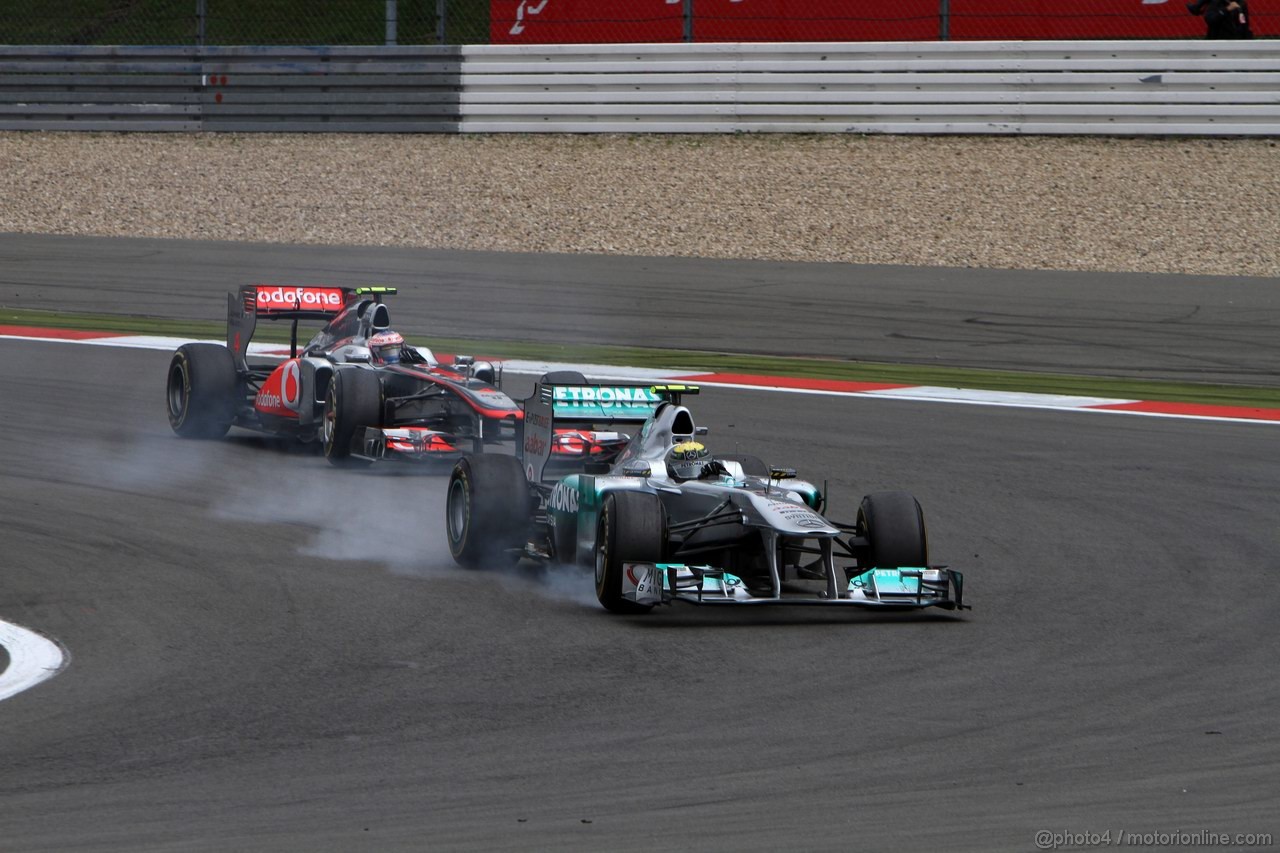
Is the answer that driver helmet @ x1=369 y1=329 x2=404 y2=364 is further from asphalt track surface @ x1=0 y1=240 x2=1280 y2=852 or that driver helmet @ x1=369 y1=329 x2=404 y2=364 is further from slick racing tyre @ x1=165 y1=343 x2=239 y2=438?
slick racing tyre @ x1=165 y1=343 x2=239 y2=438

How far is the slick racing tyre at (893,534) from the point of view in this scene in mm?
7641

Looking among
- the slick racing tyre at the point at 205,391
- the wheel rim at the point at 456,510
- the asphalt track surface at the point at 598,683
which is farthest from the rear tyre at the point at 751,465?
the slick racing tyre at the point at 205,391

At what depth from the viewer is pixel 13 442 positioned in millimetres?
11656

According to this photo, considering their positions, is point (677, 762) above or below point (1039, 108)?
below

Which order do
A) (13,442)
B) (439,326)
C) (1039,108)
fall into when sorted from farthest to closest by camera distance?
(1039,108) → (439,326) → (13,442)

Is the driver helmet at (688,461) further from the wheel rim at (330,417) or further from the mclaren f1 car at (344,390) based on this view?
the wheel rim at (330,417)

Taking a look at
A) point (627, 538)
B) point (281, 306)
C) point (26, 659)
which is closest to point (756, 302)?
point (281, 306)

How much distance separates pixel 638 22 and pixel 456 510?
1695 centimetres

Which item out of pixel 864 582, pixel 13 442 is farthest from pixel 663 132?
pixel 864 582

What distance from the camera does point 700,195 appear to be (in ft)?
70.8

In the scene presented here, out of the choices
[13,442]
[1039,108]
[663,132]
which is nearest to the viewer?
[13,442]

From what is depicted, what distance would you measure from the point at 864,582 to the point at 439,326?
993 centimetres

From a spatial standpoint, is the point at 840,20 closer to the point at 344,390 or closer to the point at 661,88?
the point at 661,88

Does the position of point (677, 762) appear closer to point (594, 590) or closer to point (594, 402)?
point (594, 590)
